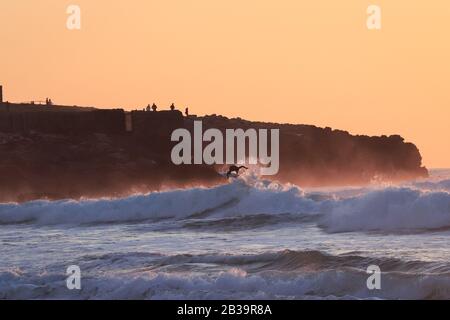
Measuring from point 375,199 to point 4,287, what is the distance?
45.1ft

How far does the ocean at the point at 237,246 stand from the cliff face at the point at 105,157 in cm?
3369

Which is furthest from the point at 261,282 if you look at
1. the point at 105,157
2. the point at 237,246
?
the point at 105,157

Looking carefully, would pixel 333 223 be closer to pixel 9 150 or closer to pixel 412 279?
pixel 412 279

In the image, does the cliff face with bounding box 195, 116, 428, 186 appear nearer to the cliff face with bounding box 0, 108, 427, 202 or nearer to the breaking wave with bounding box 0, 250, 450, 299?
the cliff face with bounding box 0, 108, 427, 202

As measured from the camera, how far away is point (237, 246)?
29.0m

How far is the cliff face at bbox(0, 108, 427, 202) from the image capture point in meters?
88.4

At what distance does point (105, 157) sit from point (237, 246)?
224ft

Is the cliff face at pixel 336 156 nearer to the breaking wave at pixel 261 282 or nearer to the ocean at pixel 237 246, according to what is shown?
the ocean at pixel 237 246

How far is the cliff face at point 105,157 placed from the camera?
3479 inches

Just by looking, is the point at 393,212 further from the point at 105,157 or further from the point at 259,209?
the point at 105,157

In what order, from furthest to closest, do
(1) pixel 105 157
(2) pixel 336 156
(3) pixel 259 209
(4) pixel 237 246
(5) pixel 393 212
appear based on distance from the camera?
(2) pixel 336 156
(1) pixel 105 157
(3) pixel 259 209
(5) pixel 393 212
(4) pixel 237 246

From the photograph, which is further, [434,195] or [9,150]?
[9,150]
